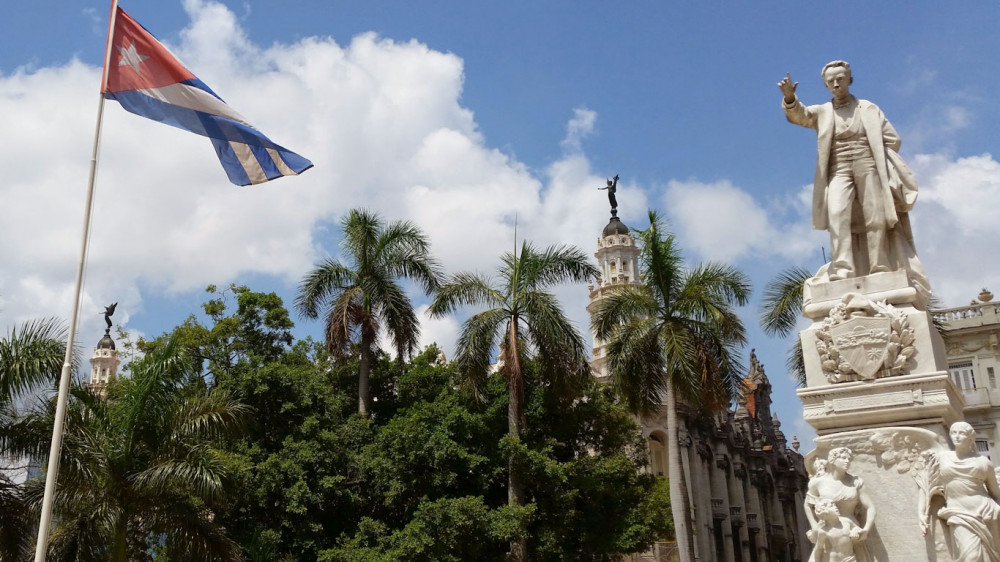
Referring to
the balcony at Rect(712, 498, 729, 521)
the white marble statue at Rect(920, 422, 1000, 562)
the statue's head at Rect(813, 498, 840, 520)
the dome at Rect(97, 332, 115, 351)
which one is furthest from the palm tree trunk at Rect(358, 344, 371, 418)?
the dome at Rect(97, 332, 115, 351)

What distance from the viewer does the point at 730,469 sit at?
54656 millimetres

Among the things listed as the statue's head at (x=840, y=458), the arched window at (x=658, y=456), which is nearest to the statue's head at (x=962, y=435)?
the statue's head at (x=840, y=458)

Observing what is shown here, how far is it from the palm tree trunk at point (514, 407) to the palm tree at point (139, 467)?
8164mm

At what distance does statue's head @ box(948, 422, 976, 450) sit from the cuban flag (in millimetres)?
8205

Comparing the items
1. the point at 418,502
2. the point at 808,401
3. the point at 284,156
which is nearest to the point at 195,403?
the point at 284,156

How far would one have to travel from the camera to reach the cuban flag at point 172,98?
39.6 feet

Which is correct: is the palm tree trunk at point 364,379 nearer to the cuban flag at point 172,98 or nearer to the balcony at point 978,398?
the cuban flag at point 172,98

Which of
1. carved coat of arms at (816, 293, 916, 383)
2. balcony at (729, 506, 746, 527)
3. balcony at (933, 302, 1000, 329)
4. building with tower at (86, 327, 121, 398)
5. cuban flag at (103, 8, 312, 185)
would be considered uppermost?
building with tower at (86, 327, 121, 398)

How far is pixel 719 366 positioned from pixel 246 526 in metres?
11.9

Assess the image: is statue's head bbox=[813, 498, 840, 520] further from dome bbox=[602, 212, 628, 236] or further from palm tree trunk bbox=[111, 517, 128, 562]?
dome bbox=[602, 212, 628, 236]

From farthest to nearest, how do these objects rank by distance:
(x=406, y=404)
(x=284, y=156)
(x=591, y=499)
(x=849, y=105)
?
(x=406, y=404)
(x=591, y=499)
(x=284, y=156)
(x=849, y=105)

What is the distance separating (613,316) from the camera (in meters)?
24.4

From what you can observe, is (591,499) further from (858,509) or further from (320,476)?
(858,509)

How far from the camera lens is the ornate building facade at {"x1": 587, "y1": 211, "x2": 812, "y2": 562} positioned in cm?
4738
